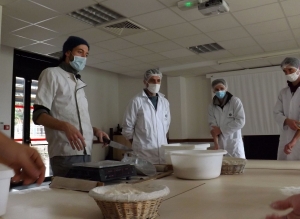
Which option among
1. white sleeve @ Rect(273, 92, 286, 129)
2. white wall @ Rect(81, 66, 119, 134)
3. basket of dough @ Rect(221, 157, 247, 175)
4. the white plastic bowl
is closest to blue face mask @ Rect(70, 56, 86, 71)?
the white plastic bowl

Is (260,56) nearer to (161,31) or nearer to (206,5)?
(161,31)

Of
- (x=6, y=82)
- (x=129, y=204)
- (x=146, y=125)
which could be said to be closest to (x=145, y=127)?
(x=146, y=125)

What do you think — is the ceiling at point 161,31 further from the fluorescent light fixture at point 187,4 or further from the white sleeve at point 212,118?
the white sleeve at point 212,118

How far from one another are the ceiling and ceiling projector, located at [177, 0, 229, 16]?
0.35 feet

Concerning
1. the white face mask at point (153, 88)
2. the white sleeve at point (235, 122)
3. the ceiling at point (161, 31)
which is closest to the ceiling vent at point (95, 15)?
the ceiling at point (161, 31)

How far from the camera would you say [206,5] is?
3.06 metres

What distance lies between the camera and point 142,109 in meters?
2.59

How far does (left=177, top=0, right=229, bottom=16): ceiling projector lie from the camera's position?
119 inches

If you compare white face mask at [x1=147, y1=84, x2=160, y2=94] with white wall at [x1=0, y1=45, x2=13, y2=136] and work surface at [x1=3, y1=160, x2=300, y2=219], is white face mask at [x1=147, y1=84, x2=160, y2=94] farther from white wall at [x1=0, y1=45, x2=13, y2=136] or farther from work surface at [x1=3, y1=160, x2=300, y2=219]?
white wall at [x1=0, y1=45, x2=13, y2=136]

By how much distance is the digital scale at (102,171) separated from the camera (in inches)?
46.0

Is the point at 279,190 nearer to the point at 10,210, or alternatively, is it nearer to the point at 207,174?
the point at 207,174

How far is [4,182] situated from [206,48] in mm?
4506

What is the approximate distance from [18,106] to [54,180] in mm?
4244

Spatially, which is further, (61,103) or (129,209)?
(61,103)
